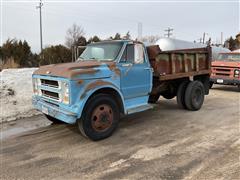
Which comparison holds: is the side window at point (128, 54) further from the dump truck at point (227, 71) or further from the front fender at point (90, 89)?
the dump truck at point (227, 71)

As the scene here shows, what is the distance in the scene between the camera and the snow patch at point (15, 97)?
6.95 meters

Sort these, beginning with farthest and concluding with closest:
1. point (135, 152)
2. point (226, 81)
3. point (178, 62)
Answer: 1. point (226, 81)
2. point (178, 62)
3. point (135, 152)

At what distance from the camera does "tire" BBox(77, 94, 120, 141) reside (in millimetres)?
4754

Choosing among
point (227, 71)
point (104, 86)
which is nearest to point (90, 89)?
point (104, 86)

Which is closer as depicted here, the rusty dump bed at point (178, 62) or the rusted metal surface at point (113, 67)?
the rusted metal surface at point (113, 67)

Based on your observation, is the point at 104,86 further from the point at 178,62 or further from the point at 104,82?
the point at 178,62

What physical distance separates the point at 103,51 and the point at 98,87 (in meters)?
1.35

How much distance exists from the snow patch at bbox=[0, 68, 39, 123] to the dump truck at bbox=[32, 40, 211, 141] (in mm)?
1604

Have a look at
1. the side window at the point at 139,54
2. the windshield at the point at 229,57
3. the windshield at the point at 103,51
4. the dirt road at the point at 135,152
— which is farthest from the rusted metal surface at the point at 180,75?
the windshield at the point at 229,57

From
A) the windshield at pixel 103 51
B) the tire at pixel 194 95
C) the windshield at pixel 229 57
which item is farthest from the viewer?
the windshield at pixel 229 57

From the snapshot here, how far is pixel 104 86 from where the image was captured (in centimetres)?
490

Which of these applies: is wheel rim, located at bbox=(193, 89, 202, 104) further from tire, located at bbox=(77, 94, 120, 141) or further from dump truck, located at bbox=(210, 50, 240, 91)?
dump truck, located at bbox=(210, 50, 240, 91)

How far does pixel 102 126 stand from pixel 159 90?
2.79 m

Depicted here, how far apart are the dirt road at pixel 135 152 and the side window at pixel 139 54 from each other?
1.67 m
